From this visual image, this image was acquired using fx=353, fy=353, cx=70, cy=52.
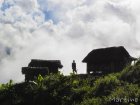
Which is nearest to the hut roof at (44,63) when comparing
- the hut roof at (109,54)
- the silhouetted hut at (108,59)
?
the silhouetted hut at (108,59)

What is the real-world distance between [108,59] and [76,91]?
19.0m

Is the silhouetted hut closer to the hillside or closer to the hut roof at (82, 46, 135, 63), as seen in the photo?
the hut roof at (82, 46, 135, 63)

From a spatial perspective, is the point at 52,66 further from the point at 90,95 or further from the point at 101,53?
the point at 90,95

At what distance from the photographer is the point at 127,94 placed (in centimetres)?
2205

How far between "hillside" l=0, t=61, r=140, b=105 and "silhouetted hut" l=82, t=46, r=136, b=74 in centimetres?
1358

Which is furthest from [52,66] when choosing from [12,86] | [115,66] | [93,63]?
[12,86]

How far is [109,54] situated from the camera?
45000mm

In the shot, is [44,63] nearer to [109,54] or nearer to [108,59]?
[108,59]

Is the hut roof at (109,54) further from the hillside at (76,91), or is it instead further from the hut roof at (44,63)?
the hillside at (76,91)

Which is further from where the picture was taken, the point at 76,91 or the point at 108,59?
the point at 108,59

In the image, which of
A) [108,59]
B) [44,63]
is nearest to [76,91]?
[108,59]

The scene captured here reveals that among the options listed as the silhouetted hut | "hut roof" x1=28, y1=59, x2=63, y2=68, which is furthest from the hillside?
"hut roof" x1=28, y1=59, x2=63, y2=68

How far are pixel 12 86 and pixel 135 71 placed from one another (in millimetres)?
10932

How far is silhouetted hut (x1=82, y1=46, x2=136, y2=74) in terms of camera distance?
44.7m
